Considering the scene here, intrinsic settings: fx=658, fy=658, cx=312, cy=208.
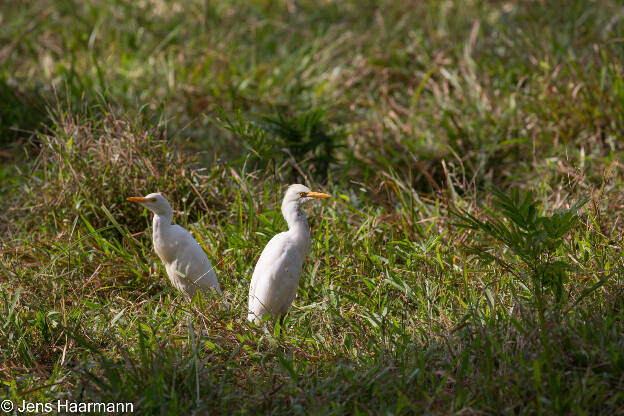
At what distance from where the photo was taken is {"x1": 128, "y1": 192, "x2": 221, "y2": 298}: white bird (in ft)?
9.73

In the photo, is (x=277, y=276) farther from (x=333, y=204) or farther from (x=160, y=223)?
(x=333, y=204)

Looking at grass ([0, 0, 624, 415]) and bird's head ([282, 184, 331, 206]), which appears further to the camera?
bird's head ([282, 184, 331, 206])

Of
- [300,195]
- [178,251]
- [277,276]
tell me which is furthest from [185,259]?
[300,195]

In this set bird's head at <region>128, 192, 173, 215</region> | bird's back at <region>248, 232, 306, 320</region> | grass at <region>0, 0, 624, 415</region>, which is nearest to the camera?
grass at <region>0, 0, 624, 415</region>

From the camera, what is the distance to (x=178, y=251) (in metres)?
2.97

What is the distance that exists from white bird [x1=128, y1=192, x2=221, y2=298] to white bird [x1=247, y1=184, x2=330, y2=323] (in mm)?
241

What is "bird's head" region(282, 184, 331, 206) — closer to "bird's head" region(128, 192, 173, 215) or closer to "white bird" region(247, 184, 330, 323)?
"white bird" region(247, 184, 330, 323)

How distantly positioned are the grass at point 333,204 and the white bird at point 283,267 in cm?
12

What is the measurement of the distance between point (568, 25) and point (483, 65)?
2.82ft

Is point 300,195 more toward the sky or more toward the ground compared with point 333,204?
more toward the sky

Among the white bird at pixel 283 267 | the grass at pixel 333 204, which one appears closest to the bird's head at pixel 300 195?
the white bird at pixel 283 267

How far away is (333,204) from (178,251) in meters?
1.06

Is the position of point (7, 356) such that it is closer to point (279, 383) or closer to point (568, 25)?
point (279, 383)

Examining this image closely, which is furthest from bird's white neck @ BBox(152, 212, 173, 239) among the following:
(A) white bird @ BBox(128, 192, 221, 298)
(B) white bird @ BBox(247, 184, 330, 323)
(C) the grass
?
(B) white bird @ BBox(247, 184, 330, 323)
